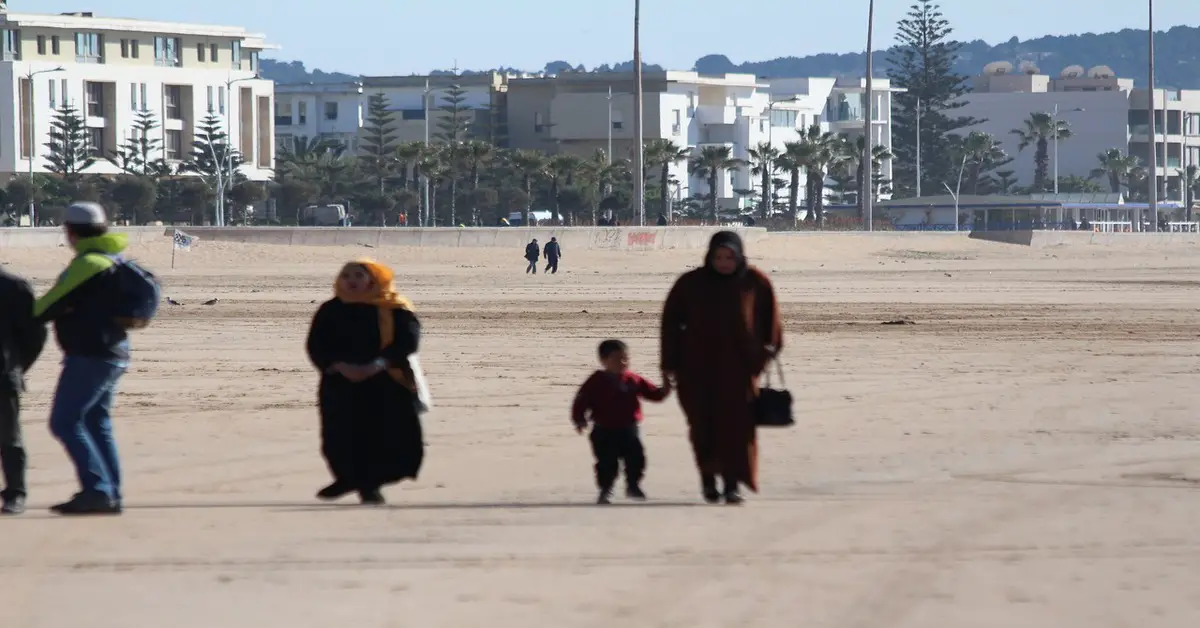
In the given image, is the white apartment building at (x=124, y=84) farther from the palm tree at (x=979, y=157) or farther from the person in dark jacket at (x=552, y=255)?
the palm tree at (x=979, y=157)

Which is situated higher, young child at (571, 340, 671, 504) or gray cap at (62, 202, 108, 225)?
gray cap at (62, 202, 108, 225)

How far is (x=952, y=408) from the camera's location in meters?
12.7

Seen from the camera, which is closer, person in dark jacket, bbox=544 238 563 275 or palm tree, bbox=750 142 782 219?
person in dark jacket, bbox=544 238 563 275

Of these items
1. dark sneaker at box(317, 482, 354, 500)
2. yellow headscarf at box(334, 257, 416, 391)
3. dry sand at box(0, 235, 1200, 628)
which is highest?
yellow headscarf at box(334, 257, 416, 391)

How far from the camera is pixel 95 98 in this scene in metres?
88.5

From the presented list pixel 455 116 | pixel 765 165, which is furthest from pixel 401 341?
pixel 455 116

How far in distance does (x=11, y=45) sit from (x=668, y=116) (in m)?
35.9

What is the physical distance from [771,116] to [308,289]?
80219mm

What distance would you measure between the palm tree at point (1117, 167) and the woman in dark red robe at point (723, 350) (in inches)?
4975

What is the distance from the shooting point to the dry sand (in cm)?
614

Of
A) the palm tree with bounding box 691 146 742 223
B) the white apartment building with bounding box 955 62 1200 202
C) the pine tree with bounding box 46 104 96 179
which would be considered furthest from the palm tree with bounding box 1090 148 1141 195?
the pine tree with bounding box 46 104 96 179

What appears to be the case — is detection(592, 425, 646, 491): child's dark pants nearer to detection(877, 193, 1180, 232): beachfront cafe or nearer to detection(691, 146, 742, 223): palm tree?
detection(691, 146, 742, 223): palm tree

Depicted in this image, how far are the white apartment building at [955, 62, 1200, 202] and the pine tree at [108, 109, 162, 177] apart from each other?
225ft

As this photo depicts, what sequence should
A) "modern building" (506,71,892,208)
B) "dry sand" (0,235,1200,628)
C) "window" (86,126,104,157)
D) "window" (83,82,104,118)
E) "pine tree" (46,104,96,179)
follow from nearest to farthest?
"dry sand" (0,235,1200,628)
"pine tree" (46,104,96,179)
"window" (86,126,104,157)
"window" (83,82,104,118)
"modern building" (506,71,892,208)
